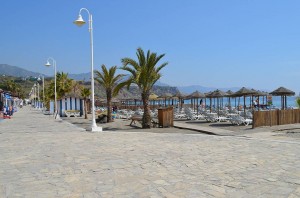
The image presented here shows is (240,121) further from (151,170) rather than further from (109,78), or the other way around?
(151,170)

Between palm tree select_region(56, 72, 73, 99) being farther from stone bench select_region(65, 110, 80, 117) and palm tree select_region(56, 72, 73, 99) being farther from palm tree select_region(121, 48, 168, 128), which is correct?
palm tree select_region(121, 48, 168, 128)

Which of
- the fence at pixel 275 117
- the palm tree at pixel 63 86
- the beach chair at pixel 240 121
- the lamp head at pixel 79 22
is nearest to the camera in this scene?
the lamp head at pixel 79 22

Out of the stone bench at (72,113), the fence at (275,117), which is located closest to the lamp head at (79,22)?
the fence at (275,117)

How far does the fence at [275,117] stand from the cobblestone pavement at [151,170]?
587 cm

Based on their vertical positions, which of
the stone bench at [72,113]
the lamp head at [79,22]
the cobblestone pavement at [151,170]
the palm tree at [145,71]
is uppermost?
the lamp head at [79,22]

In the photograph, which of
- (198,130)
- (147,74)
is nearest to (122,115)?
(147,74)

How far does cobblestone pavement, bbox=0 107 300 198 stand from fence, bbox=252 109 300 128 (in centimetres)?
587

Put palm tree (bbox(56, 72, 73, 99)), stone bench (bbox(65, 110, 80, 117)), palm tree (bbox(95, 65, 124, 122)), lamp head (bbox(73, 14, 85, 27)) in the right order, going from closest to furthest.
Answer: lamp head (bbox(73, 14, 85, 27)) < palm tree (bbox(95, 65, 124, 122)) < stone bench (bbox(65, 110, 80, 117)) < palm tree (bbox(56, 72, 73, 99))

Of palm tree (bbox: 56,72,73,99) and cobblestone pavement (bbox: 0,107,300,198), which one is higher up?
palm tree (bbox: 56,72,73,99)

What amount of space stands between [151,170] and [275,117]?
12.4 metres

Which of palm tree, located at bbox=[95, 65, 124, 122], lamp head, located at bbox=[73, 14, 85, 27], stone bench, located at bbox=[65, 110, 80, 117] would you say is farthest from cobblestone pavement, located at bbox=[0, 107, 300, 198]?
stone bench, located at bbox=[65, 110, 80, 117]

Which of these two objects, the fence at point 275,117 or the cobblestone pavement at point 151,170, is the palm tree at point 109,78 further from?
the cobblestone pavement at point 151,170

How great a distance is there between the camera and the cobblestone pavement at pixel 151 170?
5.68 meters

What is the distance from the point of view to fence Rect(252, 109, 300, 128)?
55.8 ft
